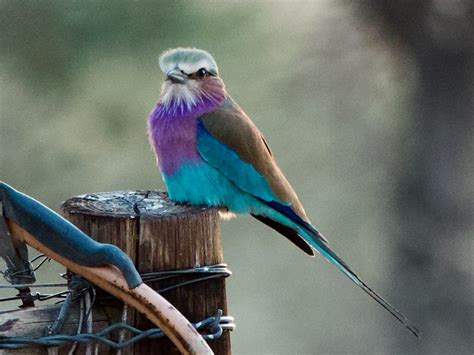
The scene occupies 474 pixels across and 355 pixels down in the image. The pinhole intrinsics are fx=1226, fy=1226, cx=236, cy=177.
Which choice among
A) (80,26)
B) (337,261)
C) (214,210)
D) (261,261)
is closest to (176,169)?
(337,261)

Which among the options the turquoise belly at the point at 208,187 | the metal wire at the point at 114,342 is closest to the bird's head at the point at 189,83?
the turquoise belly at the point at 208,187

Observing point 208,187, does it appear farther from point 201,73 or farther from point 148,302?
point 148,302

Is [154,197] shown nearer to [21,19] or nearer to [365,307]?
[21,19]

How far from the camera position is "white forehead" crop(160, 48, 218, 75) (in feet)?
14.4

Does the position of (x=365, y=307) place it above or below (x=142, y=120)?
below

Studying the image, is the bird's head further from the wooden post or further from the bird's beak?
the wooden post

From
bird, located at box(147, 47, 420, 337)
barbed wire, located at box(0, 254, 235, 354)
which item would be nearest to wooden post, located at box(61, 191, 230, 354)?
barbed wire, located at box(0, 254, 235, 354)

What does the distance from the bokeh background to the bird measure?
261cm

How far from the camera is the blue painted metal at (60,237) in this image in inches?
105

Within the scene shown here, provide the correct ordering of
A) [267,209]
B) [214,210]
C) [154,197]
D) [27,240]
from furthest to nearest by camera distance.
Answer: [267,209] → [154,197] → [214,210] → [27,240]

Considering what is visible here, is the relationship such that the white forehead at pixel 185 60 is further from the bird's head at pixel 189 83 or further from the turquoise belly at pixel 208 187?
the turquoise belly at pixel 208 187

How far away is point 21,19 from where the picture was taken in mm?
7191

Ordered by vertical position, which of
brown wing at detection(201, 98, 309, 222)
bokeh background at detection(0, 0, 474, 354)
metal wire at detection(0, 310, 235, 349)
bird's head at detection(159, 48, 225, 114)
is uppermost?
bokeh background at detection(0, 0, 474, 354)

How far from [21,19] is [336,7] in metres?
1.88
